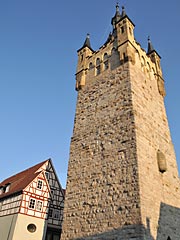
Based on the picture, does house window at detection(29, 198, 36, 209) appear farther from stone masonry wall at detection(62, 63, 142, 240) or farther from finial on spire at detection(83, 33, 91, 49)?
finial on spire at detection(83, 33, 91, 49)

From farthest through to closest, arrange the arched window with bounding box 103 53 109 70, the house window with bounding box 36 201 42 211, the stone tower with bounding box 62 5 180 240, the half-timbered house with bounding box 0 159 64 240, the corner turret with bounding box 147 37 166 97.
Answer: the house window with bounding box 36 201 42 211 → the half-timbered house with bounding box 0 159 64 240 → the corner turret with bounding box 147 37 166 97 → the arched window with bounding box 103 53 109 70 → the stone tower with bounding box 62 5 180 240

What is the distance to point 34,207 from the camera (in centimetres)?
1717

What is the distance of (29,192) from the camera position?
17.5 metres

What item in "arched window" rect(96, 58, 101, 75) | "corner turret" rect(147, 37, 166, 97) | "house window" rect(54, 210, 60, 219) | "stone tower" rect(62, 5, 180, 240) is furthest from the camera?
"house window" rect(54, 210, 60, 219)

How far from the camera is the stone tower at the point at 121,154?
322 inches

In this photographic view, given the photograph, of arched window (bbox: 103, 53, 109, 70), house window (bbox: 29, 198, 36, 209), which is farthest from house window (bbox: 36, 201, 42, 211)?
arched window (bbox: 103, 53, 109, 70)

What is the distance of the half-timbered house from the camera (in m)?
16.0

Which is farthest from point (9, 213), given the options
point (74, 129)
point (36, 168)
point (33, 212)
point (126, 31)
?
point (126, 31)

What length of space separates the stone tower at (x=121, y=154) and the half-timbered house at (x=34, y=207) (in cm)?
751

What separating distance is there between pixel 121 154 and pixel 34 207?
35.6ft

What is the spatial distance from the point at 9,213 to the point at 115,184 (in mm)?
11473

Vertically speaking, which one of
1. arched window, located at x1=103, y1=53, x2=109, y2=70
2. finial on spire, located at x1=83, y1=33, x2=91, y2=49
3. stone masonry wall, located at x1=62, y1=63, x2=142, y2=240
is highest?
finial on spire, located at x1=83, y1=33, x2=91, y2=49

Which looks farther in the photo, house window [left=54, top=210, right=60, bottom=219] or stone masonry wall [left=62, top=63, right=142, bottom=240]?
house window [left=54, top=210, right=60, bottom=219]

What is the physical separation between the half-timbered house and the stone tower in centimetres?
751
